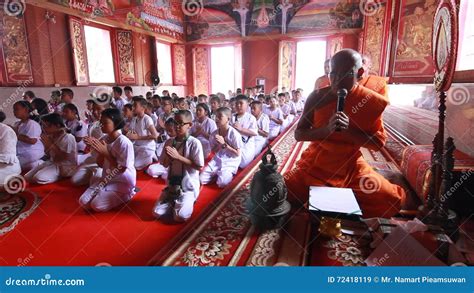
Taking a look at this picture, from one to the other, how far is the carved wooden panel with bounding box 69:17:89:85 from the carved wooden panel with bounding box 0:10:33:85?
4.42ft

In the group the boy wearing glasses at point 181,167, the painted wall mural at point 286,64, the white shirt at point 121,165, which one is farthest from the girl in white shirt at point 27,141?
the painted wall mural at point 286,64

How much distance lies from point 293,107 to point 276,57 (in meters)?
6.01

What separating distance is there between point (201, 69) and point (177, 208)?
13.8 metres

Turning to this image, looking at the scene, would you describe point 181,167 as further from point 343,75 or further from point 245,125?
point 245,125

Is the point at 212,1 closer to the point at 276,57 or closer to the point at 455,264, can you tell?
the point at 276,57

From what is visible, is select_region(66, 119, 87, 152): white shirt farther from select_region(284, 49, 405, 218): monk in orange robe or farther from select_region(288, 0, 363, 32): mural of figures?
→ select_region(288, 0, 363, 32): mural of figures

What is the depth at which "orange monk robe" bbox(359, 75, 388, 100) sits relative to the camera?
8.32 feet

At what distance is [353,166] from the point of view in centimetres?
253

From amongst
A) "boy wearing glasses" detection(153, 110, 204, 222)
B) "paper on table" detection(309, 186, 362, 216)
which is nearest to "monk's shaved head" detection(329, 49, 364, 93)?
"paper on table" detection(309, 186, 362, 216)
